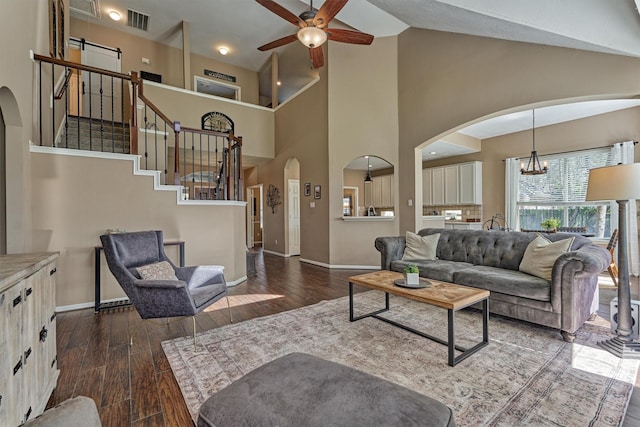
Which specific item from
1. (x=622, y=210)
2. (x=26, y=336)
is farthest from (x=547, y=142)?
(x=26, y=336)

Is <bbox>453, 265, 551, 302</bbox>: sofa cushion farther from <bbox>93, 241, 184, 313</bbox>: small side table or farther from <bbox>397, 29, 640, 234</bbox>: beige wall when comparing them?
<bbox>93, 241, 184, 313</bbox>: small side table

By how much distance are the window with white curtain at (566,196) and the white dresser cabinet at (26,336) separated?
7894 millimetres

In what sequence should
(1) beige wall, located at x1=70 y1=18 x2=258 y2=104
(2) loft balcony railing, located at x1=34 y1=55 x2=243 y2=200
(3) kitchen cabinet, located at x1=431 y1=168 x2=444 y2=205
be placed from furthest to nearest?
(3) kitchen cabinet, located at x1=431 y1=168 x2=444 y2=205 → (1) beige wall, located at x1=70 y1=18 x2=258 y2=104 → (2) loft balcony railing, located at x1=34 y1=55 x2=243 y2=200

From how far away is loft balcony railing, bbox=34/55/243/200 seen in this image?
368 centimetres

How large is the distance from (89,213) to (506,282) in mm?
4683

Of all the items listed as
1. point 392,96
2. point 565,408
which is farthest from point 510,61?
point 565,408

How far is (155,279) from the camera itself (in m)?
2.70

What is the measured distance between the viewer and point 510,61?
4.07 m

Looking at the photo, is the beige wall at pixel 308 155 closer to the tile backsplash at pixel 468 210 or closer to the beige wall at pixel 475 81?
the beige wall at pixel 475 81

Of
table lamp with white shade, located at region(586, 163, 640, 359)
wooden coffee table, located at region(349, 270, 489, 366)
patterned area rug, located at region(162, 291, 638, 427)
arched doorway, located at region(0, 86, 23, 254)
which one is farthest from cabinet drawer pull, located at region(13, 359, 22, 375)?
table lamp with white shade, located at region(586, 163, 640, 359)

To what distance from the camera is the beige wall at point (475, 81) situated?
332 cm

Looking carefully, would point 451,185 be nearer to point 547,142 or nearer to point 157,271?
point 547,142

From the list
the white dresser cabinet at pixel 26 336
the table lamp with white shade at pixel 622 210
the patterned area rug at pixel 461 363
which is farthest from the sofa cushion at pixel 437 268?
the white dresser cabinet at pixel 26 336

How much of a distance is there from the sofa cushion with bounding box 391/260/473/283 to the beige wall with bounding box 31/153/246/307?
112 inches
